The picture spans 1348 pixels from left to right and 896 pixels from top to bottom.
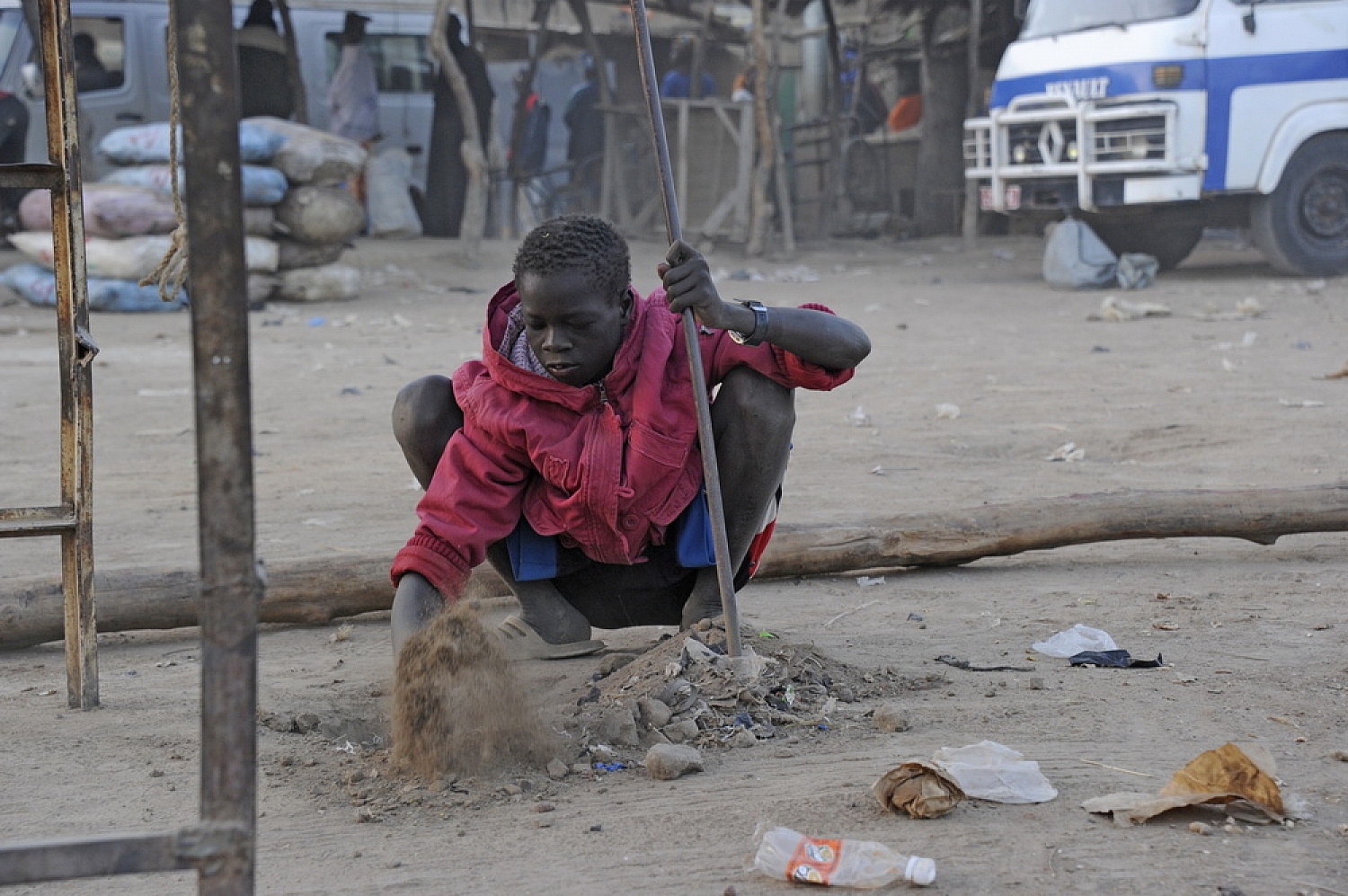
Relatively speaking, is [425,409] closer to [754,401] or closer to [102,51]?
[754,401]

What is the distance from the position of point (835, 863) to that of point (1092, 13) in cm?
982

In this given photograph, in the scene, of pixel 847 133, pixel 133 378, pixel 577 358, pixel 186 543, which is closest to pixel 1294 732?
pixel 577 358

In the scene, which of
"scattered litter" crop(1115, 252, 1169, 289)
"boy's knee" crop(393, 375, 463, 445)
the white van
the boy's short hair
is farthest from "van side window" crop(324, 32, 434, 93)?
the boy's short hair

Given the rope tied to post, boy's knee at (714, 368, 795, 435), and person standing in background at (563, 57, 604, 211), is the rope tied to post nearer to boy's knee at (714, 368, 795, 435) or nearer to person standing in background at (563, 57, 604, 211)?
boy's knee at (714, 368, 795, 435)

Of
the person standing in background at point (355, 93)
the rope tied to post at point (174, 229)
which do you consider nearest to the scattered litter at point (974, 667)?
the rope tied to post at point (174, 229)

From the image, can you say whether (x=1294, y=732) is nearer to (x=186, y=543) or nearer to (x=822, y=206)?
(x=186, y=543)

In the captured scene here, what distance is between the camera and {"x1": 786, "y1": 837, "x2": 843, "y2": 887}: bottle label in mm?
1813

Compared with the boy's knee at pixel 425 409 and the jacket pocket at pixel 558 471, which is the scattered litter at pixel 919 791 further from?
the boy's knee at pixel 425 409

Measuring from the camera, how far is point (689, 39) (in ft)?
55.7

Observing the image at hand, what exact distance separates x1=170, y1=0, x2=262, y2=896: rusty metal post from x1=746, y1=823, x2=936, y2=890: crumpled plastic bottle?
2.54 feet

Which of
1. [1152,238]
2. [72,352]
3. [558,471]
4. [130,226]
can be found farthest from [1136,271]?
[72,352]

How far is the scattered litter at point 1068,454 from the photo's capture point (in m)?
5.03

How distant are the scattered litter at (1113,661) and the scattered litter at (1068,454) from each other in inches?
89.0

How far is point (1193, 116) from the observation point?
9945 millimetres
